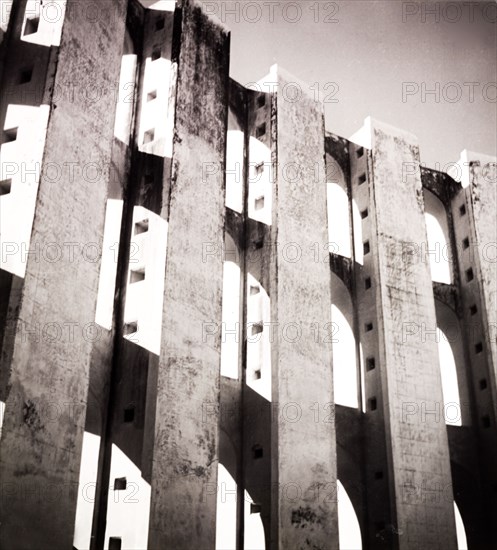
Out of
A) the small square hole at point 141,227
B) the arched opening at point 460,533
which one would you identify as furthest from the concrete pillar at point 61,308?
the arched opening at point 460,533

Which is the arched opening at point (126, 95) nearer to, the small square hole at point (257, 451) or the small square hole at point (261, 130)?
the small square hole at point (261, 130)

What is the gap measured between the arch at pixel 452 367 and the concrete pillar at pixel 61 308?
11.2 metres

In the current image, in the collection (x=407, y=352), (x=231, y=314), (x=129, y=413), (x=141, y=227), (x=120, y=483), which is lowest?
(x=120, y=483)

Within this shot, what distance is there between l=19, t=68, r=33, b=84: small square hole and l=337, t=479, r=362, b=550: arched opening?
40.1ft

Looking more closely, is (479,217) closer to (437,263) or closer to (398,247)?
(437,263)

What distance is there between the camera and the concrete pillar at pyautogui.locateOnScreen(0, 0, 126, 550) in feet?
41.5

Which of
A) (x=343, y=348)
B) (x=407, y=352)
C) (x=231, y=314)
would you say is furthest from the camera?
(x=343, y=348)

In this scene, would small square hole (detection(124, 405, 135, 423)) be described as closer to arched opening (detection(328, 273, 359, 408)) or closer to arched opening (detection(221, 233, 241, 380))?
arched opening (detection(221, 233, 241, 380))

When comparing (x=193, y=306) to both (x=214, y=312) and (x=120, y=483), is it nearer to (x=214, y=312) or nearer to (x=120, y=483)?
(x=214, y=312)

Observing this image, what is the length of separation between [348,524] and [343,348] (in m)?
4.56

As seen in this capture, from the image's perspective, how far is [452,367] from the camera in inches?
904

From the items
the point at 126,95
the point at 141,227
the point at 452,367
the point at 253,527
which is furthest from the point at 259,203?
the point at 253,527

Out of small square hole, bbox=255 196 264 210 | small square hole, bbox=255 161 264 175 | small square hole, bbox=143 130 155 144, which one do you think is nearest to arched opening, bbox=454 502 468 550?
small square hole, bbox=255 196 264 210

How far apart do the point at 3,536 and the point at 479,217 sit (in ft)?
56.4
